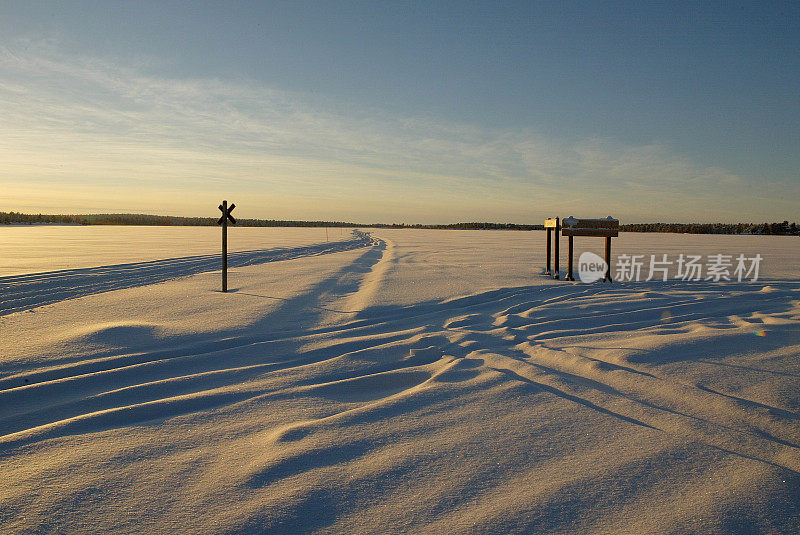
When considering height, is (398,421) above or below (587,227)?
below

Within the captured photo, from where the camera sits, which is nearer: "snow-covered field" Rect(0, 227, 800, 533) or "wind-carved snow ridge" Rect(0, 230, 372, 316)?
→ "snow-covered field" Rect(0, 227, 800, 533)

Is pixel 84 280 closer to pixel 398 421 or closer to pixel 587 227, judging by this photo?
pixel 398 421

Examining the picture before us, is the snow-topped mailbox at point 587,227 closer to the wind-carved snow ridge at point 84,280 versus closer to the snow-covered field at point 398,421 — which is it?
the snow-covered field at point 398,421

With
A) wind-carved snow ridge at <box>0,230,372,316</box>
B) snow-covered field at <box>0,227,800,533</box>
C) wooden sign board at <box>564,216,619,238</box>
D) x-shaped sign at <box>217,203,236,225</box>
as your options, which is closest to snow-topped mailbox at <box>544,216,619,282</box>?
wooden sign board at <box>564,216,619,238</box>

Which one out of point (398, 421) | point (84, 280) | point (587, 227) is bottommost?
point (398, 421)

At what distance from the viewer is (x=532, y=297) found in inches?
297

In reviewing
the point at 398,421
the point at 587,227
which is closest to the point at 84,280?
the point at 398,421

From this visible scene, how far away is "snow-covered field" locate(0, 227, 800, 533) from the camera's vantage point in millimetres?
1965

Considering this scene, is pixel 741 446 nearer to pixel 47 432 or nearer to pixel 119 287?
pixel 47 432

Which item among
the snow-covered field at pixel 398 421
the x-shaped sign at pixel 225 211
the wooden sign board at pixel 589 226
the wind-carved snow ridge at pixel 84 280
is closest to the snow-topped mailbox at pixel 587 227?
the wooden sign board at pixel 589 226

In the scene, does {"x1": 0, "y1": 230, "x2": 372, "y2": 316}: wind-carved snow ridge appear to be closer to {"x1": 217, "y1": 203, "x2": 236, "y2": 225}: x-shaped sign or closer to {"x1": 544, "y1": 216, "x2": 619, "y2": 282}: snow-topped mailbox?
{"x1": 217, "y1": 203, "x2": 236, "y2": 225}: x-shaped sign

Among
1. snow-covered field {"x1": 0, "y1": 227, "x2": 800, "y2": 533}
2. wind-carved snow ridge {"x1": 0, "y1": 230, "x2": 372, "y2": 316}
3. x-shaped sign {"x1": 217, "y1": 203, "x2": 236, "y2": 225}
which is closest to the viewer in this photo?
snow-covered field {"x1": 0, "y1": 227, "x2": 800, "y2": 533}

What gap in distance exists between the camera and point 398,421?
2.85 metres

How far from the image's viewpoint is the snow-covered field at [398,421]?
196cm
